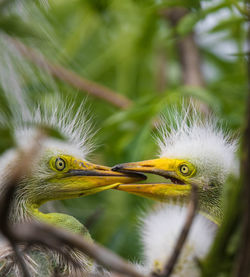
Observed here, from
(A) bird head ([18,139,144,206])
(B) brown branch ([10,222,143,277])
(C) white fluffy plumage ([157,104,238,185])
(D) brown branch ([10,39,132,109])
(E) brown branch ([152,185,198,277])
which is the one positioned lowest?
(B) brown branch ([10,222,143,277])

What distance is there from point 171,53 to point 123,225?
144 cm

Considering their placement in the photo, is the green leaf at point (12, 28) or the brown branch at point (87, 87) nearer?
the green leaf at point (12, 28)

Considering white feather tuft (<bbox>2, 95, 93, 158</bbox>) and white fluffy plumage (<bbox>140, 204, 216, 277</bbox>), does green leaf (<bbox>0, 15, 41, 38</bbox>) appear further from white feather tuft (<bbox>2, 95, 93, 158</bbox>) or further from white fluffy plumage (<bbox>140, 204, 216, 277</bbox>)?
white fluffy plumage (<bbox>140, 204, 216, 277</bbox>)

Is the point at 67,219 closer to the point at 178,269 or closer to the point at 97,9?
the point at 178,269

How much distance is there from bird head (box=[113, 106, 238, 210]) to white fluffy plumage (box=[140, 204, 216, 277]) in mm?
91

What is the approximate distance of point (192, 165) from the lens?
135 centimetres

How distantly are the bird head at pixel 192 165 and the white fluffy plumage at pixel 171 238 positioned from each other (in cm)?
9

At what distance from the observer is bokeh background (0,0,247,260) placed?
1.26 m

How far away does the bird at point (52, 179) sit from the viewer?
122cm

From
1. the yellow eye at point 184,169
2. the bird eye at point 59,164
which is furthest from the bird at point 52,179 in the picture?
the yellow eye at point 184,169

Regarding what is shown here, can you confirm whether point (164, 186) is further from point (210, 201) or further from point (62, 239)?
point (62, 239)

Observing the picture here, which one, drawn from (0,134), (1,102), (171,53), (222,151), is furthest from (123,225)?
(171,53)

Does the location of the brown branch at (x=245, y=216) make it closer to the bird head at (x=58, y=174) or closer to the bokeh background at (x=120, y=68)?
the bokeh background at (x=120, y=68)

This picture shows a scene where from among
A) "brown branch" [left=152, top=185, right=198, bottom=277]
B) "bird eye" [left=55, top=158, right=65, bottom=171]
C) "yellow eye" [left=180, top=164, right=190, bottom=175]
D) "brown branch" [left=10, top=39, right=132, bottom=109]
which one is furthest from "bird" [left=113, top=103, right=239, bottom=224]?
"brown branch" [left=10, top=39, right=132, bottom=109]
